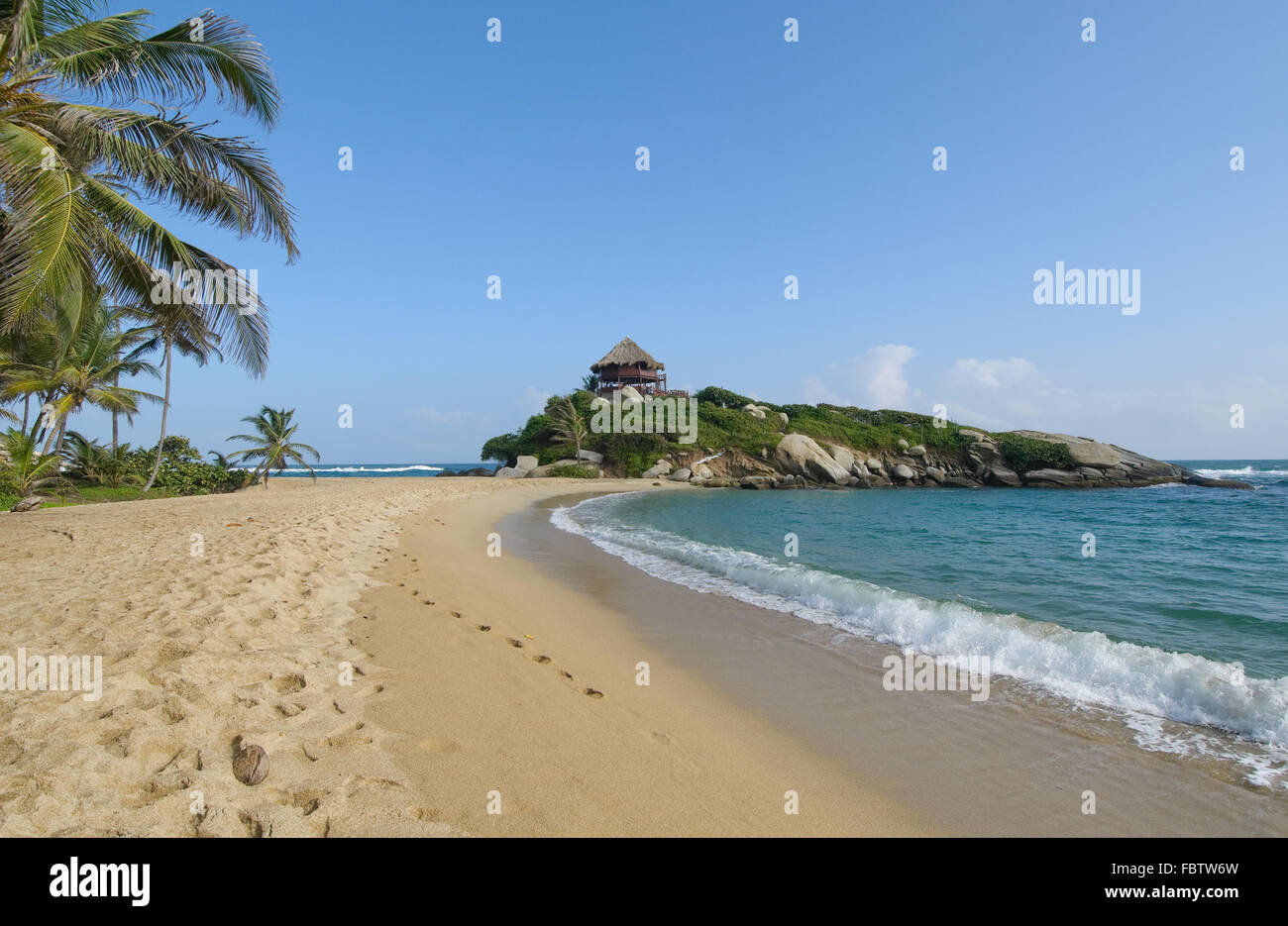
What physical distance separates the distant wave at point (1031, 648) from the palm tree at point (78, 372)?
60.4 ft

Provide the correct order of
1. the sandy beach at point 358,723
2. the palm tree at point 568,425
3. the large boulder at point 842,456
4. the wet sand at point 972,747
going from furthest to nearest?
the palm tree at point 568,425, the large boulder at point 842,456, the wet sand at point 972,747, the sandy beach at point 358,723

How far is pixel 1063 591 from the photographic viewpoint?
9.35 meters

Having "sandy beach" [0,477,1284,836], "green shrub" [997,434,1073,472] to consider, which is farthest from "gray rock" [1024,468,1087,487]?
"sandy beach" [0,477,1284,836]

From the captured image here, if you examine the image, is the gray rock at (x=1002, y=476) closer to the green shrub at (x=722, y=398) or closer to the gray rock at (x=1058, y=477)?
the gray rock at (x=1058, y=477)

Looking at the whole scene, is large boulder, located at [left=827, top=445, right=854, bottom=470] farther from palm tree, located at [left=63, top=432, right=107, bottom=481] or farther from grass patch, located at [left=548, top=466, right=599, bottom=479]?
palm tree, located at [left=63, top=432, right=107, bottom=481]

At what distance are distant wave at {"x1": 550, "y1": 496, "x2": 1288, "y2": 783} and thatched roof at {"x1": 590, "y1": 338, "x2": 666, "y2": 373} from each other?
136 ft

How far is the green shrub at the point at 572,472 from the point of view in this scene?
43250mm

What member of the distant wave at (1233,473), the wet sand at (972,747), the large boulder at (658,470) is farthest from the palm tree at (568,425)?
the distant wave at (1233,473)

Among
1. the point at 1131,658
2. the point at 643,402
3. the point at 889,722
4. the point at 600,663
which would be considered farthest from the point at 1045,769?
the point at 643,402

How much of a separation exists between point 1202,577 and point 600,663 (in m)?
11.5

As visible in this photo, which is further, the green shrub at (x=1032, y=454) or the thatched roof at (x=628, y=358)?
the thatched roof at (x=628, y=358)

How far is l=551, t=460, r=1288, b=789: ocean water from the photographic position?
509 centimetres

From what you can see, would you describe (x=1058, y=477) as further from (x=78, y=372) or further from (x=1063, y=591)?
(x=78, y=372)
